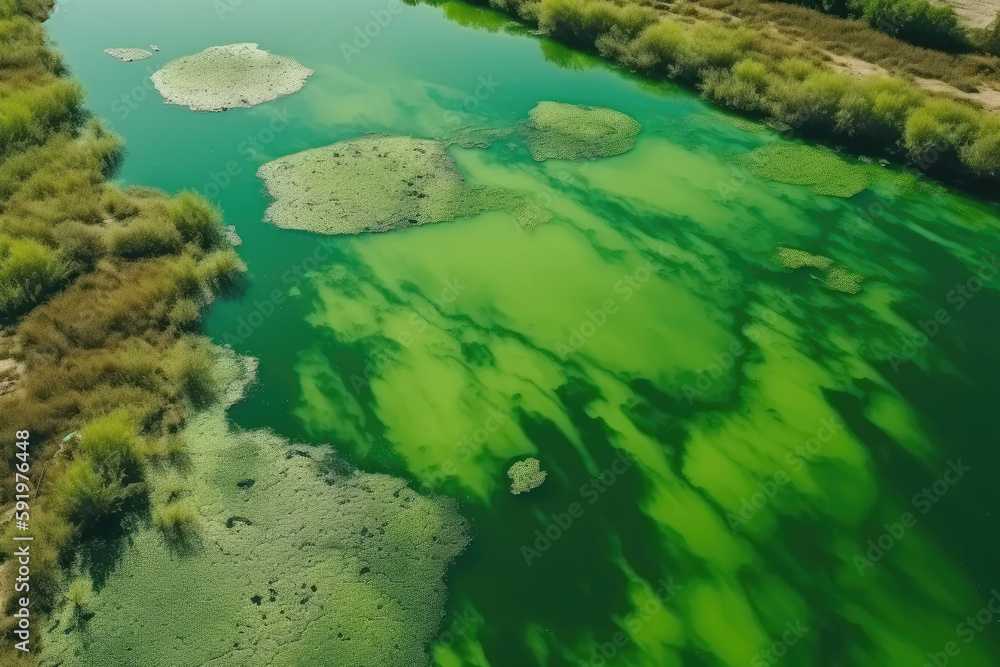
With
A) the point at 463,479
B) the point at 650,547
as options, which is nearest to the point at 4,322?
the point at 463,479

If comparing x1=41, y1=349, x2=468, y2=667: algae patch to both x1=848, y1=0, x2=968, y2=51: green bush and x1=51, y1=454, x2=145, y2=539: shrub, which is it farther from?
x1=848, y1=0, x2=968, y2=51: green bush

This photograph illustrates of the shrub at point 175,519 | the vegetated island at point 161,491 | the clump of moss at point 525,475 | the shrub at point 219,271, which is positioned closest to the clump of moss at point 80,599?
the vegetated island at point 161,491

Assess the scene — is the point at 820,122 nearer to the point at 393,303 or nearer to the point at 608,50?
the point at 608,50

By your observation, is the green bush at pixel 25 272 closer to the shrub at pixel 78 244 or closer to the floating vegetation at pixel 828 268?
the shrub at pixel 78 244

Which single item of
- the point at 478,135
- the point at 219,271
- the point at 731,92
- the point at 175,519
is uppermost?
the point at 731,92

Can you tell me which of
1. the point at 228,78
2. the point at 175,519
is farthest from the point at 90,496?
the point at 228,78

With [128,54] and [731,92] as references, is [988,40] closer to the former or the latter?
[731,92]
